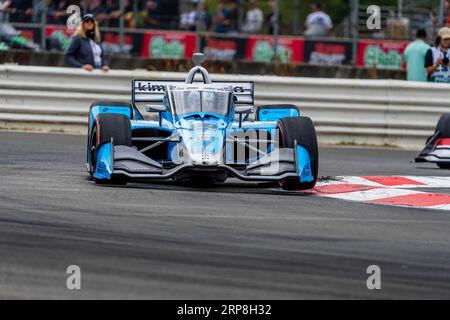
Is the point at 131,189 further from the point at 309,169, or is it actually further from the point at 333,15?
the point at 333,15

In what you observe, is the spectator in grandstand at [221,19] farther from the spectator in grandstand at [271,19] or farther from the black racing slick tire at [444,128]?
the black racing slick tire at [444,128]

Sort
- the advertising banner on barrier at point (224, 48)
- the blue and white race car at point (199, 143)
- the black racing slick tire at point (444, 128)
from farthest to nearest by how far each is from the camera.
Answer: the advertising banner on barrier at point (224, 48)
the black racing slick tire at point (444, 128)
the blue and white race car at point (199, 143)

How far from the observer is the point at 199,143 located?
10.5m

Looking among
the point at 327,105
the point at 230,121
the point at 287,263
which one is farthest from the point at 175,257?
the point at 327,105

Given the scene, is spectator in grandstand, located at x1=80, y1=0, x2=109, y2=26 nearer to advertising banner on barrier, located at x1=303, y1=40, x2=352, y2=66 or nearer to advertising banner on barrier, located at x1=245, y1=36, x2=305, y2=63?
advertising banner on barrier, located at x1=245, y1=36, x2=305, y2=63

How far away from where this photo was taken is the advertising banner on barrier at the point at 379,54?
2106cm

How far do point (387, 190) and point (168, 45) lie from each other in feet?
40.4

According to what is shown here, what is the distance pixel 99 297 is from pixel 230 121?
489cm

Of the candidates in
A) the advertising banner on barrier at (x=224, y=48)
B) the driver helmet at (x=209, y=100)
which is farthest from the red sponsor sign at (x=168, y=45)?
the driver helmet at (x=209, y=100)

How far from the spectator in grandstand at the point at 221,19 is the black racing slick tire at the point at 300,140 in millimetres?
10523

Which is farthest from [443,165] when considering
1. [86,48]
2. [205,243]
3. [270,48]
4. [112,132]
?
[270,48]

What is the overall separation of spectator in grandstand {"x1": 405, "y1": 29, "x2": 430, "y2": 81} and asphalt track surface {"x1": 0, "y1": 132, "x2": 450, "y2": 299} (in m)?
6.40

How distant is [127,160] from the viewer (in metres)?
10.6

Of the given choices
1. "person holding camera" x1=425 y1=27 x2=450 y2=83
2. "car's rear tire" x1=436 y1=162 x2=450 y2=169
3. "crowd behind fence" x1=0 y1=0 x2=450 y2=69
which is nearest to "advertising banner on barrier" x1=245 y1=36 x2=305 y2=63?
"crowd behind fence" x1=0 y1=0 x2=450 y2=69
